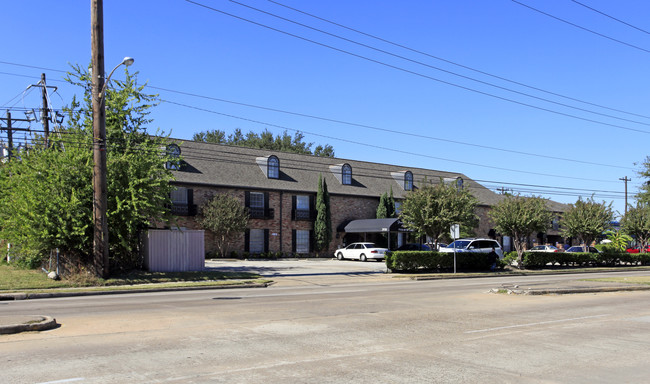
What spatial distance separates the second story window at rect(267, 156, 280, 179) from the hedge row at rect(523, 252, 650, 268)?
21.7 metres

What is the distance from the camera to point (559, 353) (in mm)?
8359

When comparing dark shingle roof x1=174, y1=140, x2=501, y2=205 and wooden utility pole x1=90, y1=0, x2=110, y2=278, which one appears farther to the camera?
dark shingle roof x1=174, y1=140, x2=501, y2=205

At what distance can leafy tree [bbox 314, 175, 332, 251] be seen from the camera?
156 feet

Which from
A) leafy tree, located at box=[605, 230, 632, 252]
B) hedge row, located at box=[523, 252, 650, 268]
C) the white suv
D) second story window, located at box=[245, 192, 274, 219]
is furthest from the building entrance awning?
leafy tree, located at box=[605, 230, 632, 252]

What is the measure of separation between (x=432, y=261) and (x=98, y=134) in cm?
1865

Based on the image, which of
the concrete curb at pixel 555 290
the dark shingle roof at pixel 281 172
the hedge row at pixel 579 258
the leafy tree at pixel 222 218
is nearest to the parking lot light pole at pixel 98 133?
the concrete curb at pixel 555 290

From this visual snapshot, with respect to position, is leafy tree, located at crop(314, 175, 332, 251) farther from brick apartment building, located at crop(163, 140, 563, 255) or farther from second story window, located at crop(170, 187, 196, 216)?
second story window, located at crop(170, 187, 196, 216)

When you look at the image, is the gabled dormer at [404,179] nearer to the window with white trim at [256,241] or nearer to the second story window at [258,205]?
the second story window at [258,205]

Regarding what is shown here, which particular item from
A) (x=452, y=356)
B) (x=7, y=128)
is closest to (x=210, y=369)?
(x=452, y=356)

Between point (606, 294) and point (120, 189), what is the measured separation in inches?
738

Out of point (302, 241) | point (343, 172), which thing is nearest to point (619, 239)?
point (343, 172)

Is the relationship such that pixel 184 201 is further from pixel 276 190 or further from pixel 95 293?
pixel 95 293

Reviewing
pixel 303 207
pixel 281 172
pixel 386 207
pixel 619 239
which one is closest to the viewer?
pixel 303 207

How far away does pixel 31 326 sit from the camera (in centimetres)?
984
